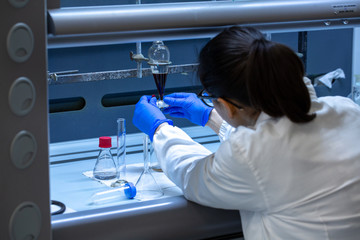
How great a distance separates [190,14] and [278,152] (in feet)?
1.24

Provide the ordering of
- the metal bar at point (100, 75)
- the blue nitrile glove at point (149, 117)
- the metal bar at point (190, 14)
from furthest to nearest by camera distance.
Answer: the metal bar at point (100, 75) < the blue nitrile glove at point (149, 117) < the metal bar at point (190, 14)

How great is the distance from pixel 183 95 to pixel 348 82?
131cm

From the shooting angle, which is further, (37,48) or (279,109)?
(279,109)

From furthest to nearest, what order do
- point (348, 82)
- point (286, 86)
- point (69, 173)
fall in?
point (348, 82)
point (69, 173)
point (286, 86)

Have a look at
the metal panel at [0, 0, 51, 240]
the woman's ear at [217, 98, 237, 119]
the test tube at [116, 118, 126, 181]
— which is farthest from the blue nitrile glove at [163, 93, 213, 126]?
the metal panel at [0, 0, 51, 240]

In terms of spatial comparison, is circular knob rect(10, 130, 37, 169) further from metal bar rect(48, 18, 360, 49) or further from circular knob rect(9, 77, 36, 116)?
metal bar rect(48, 18, 360, 49)

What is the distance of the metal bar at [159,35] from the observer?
3.74 ft

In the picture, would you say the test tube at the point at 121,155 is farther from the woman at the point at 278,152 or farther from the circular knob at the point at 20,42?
the circular knob at the point at 20,42

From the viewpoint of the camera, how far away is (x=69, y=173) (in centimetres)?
179

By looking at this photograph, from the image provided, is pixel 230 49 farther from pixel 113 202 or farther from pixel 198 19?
pixel 113 202

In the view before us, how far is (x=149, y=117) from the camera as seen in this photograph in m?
1.57

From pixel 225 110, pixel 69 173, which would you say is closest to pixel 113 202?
pixel 69 173

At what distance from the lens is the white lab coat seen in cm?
115

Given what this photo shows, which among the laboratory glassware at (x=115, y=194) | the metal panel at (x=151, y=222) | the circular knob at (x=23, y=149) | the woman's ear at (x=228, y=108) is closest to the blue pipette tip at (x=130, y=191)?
the laboratory glassware at (x=115, y=194)
